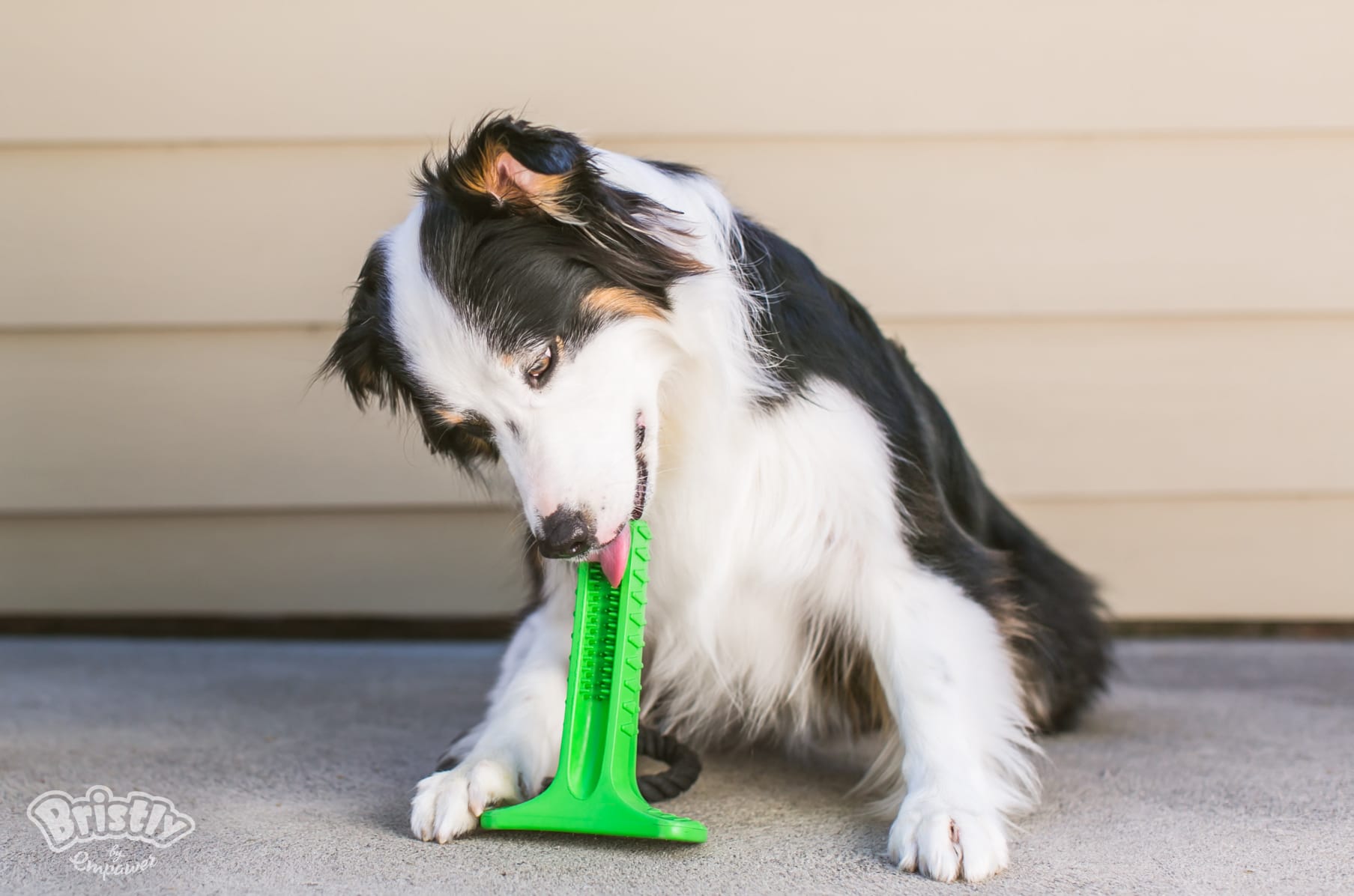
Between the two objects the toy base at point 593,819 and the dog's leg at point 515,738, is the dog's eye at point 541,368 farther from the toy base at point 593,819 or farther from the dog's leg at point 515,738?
the toy base at point 593,819

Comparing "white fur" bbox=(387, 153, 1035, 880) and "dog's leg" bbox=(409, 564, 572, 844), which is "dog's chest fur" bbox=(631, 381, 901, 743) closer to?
"white fur" bbox=(387, 153, 1035, 880)

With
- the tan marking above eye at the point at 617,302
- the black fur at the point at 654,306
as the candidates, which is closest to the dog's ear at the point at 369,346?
the black fur at the point at 654,306

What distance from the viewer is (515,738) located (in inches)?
77.0

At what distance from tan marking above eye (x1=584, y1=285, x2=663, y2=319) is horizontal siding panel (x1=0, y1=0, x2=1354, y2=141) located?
1.26 metres

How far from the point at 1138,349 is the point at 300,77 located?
2.26 meters

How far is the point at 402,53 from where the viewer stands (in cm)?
290

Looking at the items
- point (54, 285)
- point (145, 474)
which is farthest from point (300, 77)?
point (145, 474)

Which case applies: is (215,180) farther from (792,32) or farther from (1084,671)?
(1084,671)

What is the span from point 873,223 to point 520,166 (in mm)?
1439

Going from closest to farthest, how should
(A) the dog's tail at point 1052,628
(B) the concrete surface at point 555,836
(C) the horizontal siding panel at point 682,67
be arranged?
1. (B) the concrete surface at point 555,836
2. (A) the dog's tail at point 1052,628
3. (C) the horizontal siding panel at point 682,67

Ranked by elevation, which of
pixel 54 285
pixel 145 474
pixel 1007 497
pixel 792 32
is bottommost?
pixel 145 474

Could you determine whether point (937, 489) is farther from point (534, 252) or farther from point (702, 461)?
point (534, 252)

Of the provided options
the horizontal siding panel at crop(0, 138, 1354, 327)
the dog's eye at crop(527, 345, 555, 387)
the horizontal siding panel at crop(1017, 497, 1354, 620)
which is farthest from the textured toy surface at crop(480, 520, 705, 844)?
the horizontal siding panel at crop(1017, 497, 1354, 620)

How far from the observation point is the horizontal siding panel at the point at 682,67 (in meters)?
2.88
